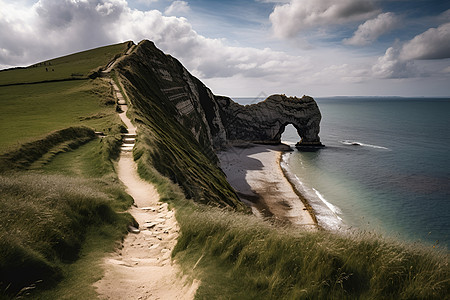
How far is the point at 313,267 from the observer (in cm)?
618

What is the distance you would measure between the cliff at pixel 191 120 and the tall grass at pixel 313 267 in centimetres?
1211

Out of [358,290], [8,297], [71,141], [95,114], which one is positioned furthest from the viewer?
[95,114]

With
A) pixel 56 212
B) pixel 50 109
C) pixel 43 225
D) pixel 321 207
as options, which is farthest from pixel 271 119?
pixel 43 225

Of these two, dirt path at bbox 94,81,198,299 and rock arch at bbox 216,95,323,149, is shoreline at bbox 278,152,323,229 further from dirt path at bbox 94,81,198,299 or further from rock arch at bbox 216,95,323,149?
rock arch at bbox 216,95,323,149

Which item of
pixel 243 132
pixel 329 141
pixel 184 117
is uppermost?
pixel 184 117

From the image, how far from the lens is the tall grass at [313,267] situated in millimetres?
5648

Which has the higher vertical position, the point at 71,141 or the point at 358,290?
the point at 71,141

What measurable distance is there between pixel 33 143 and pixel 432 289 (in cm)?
2371

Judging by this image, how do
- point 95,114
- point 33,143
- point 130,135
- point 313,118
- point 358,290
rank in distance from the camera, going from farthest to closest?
point 313,118 < point 95,114 < point 130,135 < point 33,143 < point 358,290

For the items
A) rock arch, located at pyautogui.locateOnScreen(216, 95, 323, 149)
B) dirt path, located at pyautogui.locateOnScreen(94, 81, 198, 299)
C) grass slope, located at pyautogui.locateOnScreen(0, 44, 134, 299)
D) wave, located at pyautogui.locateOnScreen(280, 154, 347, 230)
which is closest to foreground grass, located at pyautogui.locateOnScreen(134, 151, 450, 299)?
dirt path, located at pyautogui.locateOnScreen(94, 81, 198, 299)

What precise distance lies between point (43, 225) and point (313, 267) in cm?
→ 784

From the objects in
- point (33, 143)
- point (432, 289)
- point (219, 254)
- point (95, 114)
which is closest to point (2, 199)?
point (219, 254)

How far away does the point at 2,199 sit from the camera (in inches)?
301

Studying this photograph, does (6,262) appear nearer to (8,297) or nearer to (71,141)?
(8,297)
